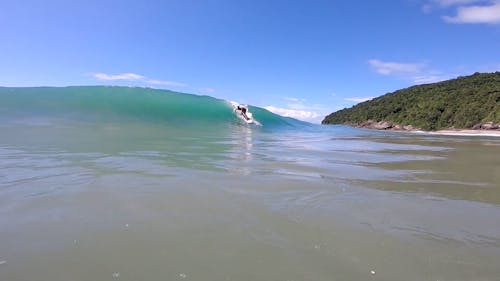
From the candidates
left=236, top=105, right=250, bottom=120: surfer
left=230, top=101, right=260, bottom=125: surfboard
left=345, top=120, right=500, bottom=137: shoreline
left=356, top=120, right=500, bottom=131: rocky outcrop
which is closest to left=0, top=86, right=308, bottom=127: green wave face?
left=230, top=101, right=260, bottom=125: surfboard

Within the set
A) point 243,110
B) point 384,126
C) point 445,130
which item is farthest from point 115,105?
point 384,126

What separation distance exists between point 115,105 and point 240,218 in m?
18.4

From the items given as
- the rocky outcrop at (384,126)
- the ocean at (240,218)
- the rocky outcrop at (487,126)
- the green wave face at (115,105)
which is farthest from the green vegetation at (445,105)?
the ocean at (240,218)

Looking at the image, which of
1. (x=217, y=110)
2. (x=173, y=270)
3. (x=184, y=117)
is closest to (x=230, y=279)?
(x=173, y=270)

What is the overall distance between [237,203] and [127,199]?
1.22 meters

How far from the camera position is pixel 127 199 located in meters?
4.02

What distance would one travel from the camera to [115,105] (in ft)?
66.0

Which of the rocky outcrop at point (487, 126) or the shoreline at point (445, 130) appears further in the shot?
the rocky outcrop at point (487, 126)

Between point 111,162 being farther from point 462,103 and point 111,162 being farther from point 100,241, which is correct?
point 462,103

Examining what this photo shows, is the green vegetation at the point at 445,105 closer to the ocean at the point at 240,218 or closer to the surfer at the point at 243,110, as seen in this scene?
the surfer at the point at 243,110

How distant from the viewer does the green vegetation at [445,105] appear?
4784cm

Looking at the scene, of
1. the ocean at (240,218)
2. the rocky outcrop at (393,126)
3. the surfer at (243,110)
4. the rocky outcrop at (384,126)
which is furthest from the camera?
the rocky outcrop at (384,126)

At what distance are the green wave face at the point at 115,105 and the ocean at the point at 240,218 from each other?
10469 millimetres

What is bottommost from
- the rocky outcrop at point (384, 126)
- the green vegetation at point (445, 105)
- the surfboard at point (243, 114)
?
the rocky outcrop at point (384, 126)
